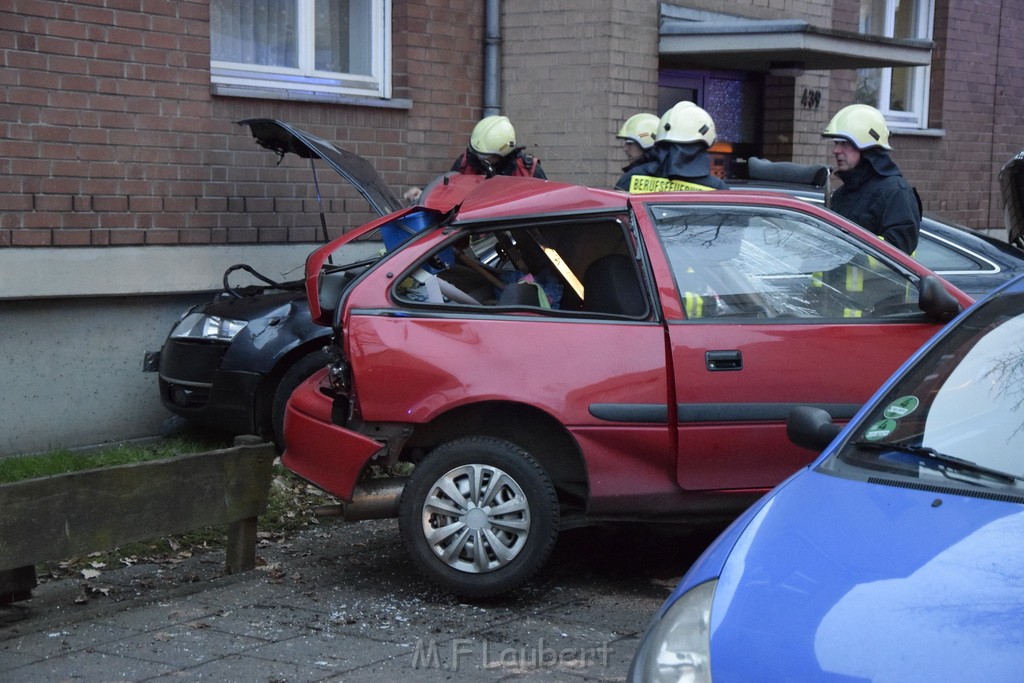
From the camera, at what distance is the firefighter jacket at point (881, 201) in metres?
6.86

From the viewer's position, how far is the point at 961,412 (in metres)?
3.53

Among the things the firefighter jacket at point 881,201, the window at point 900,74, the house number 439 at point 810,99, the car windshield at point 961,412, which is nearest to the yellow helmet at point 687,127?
the firefighter jacket at point 881,201

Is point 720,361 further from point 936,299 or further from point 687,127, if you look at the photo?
point 687,127

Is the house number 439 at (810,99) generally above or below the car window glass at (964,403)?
above

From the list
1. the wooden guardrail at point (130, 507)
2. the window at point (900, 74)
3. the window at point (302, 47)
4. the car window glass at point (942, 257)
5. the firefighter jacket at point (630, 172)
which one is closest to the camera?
the wooden guardrail at point (130, 507)

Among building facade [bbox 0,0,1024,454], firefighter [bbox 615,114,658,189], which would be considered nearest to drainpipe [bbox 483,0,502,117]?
building facade [bbox 0,0,1024,454]

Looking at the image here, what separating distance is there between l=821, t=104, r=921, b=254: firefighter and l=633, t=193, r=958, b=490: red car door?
1.36m

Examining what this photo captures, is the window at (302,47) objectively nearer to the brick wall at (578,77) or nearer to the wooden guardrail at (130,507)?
the brick wall at (578,77)

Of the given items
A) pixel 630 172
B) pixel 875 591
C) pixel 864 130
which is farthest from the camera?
pixel 630 172

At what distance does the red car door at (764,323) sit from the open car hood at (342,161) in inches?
73.9

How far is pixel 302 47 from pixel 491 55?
1.56 meters

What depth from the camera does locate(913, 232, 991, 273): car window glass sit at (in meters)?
7.79

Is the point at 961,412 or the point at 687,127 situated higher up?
the point at 687,127

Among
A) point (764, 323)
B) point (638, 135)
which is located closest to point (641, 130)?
point (638, 135)
